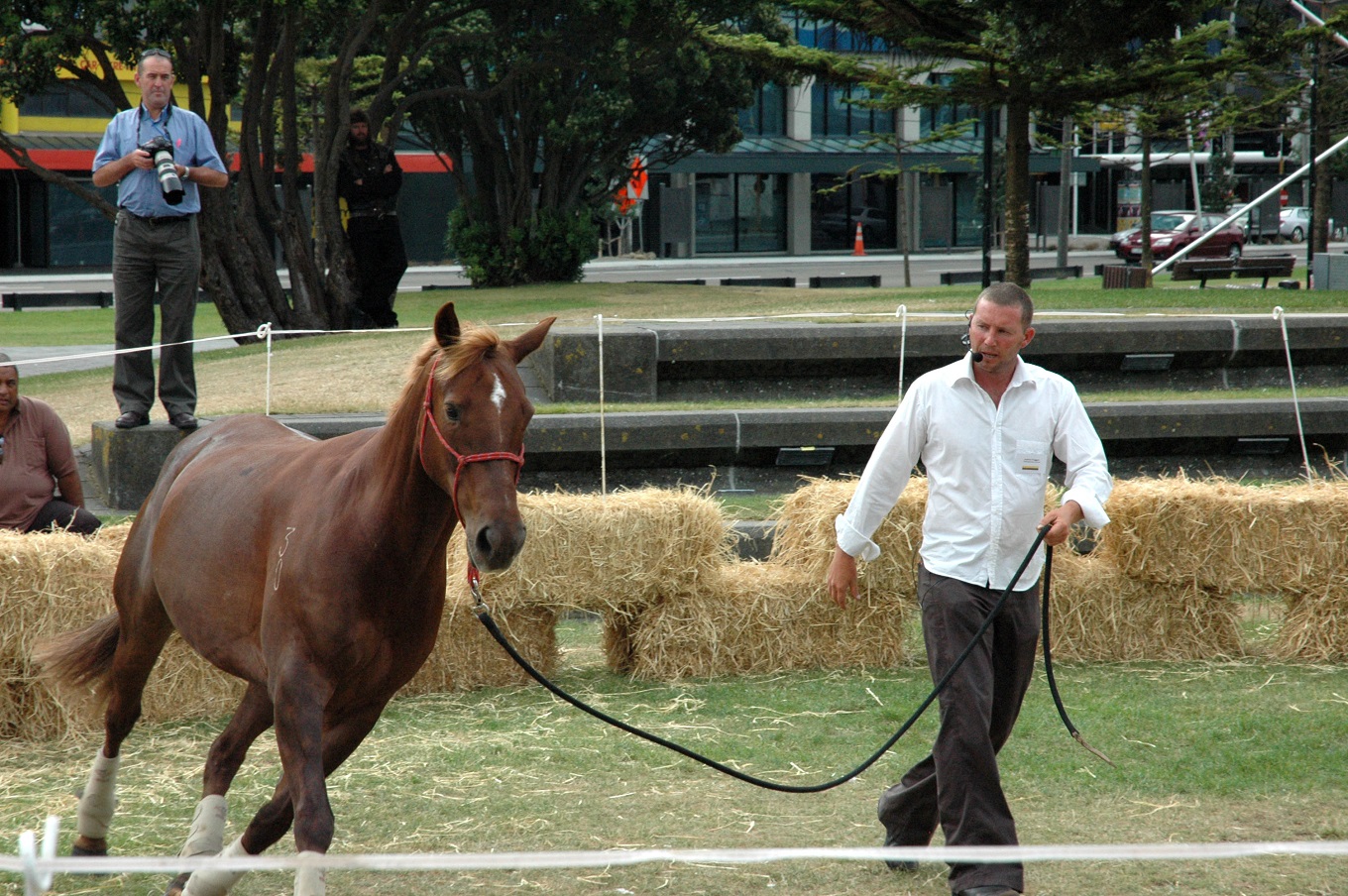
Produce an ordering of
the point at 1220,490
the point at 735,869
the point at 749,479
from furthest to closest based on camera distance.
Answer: the point at 749,479 < the point at 1220,490 < the point at 735,869

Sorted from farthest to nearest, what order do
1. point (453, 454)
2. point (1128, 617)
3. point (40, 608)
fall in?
point (1128, 617), point (40, 608), point (453, 454)

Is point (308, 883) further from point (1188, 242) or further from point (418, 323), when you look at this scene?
point (1188, 242)

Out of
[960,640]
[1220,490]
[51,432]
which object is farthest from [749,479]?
[960,640]

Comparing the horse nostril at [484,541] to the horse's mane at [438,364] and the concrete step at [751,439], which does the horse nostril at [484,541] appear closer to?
the horse's mane at [438,364]

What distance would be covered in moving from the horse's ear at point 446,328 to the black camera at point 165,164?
494cm

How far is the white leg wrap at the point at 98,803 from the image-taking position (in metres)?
4.74

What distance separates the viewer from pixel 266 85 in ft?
55.9

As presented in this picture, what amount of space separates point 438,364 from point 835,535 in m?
3.84

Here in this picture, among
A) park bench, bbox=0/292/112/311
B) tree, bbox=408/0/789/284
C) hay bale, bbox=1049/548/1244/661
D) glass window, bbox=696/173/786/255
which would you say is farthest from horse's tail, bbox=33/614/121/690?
glass window, bbox=696/173/786/255

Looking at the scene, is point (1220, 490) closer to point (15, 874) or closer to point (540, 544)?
point (540, 544)

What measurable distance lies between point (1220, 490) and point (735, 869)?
13.7 ft

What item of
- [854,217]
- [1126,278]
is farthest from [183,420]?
[854,217]

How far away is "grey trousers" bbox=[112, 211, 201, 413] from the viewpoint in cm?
837

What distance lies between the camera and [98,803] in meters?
4.75
